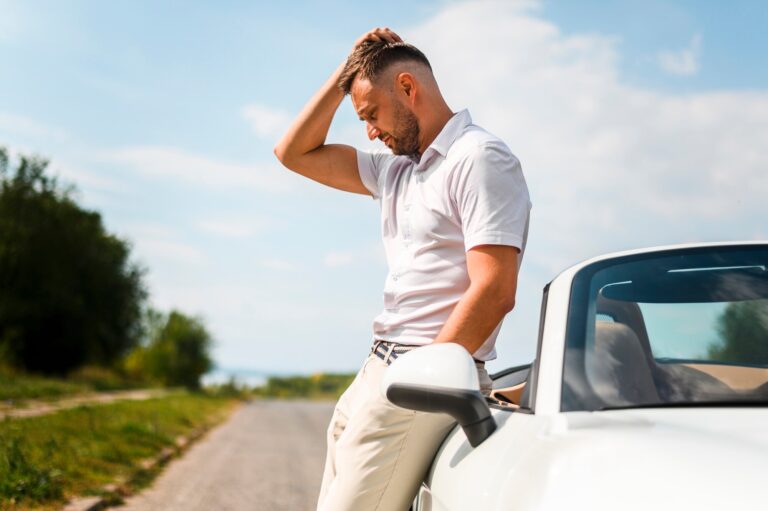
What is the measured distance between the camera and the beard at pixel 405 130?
2.89m

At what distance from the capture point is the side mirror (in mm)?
2021

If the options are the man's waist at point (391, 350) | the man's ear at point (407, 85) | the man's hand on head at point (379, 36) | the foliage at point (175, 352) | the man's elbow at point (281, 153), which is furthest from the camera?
the foliage at point (175, 352)

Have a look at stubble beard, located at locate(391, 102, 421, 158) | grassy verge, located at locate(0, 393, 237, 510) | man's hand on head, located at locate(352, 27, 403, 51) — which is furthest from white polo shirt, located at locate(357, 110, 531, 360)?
grassy verge, located at locate(0, 393, 237, 510)

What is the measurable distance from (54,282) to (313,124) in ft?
139

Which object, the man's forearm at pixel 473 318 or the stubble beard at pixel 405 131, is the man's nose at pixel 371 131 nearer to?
the stubble beard at pixel 405 131

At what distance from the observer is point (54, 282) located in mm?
42875

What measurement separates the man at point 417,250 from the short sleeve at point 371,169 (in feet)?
0.38

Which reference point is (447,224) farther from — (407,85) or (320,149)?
(320,149)

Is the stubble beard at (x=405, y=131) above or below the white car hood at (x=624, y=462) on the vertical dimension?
above

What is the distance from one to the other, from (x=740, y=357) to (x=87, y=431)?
11345 mm

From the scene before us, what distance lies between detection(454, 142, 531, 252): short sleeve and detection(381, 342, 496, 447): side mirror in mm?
465

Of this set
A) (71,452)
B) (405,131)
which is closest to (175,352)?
(71,452)

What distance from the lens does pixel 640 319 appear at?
2.56m

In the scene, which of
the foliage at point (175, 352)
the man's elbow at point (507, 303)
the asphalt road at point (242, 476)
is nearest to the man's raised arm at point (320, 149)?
the man's elbow at point (507, 303)
